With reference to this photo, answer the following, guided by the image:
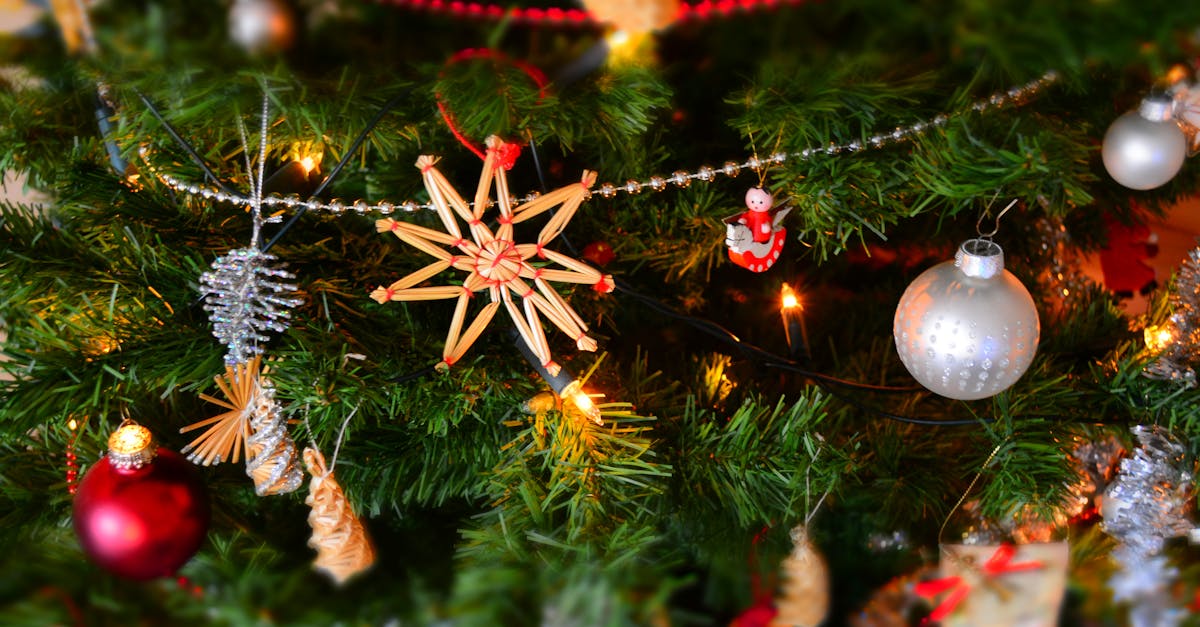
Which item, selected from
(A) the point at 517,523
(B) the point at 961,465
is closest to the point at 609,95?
(A) the point at 517,523

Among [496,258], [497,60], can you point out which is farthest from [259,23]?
[496,258]

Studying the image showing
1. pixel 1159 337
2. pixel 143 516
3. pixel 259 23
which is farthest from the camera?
pixel 1159 337

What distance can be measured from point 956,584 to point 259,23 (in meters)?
0.35

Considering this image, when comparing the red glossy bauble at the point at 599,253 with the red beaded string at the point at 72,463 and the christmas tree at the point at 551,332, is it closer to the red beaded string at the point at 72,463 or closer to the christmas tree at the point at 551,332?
the christmas tree at the point at 551,332

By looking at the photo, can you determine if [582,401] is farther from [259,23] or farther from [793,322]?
[259,23]

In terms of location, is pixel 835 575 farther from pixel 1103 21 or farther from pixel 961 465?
pixel 1103 21

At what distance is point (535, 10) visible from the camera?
0.34 metres

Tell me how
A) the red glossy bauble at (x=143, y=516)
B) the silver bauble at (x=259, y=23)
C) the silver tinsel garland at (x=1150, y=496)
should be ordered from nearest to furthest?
the silver bauble at (x=259, y=23)
the red glossy bauble at (x=143, y=516)
the silver tinsel garland at (x=1150, y=496)

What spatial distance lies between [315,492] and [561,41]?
31 cm

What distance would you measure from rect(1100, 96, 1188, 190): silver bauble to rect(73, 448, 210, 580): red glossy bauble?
591 mm

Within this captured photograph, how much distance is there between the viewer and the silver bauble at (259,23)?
301 millimetres

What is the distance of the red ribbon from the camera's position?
35cm

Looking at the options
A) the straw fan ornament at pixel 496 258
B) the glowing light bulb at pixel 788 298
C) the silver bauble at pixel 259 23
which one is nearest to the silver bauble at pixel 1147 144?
the glowing light bulb at pixel 788 298

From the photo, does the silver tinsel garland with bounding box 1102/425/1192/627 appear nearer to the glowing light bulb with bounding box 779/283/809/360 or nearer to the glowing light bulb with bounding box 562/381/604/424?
the glowing light bulb with bounding box 779/283/809/360
